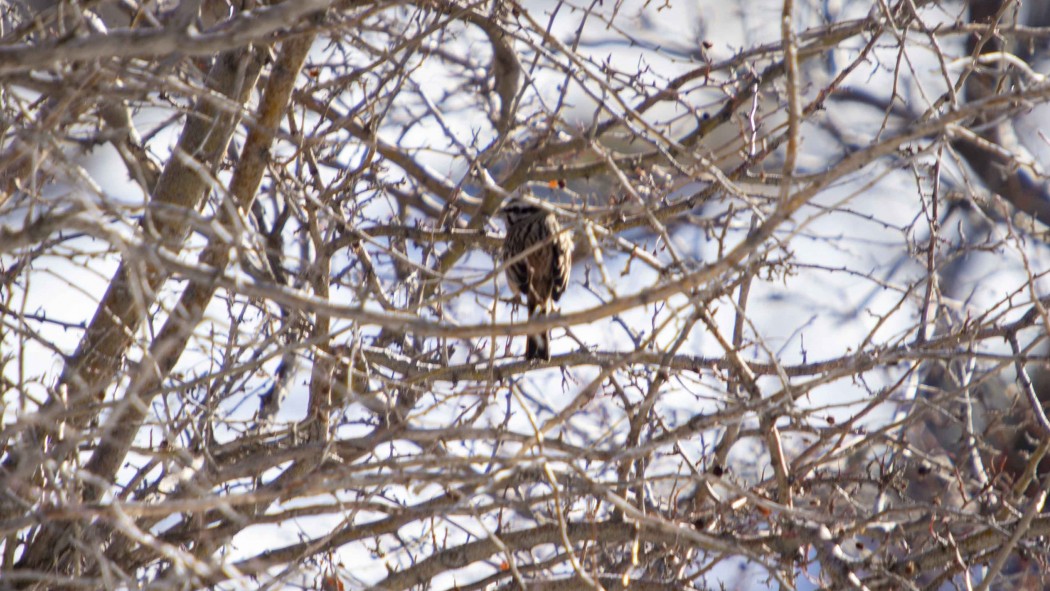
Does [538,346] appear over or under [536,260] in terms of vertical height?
under

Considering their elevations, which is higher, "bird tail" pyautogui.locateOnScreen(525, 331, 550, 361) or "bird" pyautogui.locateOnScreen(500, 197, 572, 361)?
"bird" pyautogui.locateOnScreen(500, 197, 572, 361)

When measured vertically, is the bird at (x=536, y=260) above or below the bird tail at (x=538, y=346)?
above

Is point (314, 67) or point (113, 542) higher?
point (314, 67)

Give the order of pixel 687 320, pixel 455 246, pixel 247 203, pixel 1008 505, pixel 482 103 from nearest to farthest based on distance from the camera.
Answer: pixel 687 320, pixel 1008 505, pixel 247 203, pixel 455 246, pixel 482 103

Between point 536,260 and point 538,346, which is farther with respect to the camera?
point 536,260

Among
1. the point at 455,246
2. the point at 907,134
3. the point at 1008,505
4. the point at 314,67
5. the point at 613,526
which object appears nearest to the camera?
the point at 907,134

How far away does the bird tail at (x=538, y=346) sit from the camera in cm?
495

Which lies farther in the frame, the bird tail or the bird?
the bird

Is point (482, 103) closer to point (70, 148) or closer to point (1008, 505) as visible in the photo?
point (70, 148)

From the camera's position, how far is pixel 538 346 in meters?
5.05

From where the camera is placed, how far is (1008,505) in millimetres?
3875

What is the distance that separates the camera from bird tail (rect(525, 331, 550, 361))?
16.2 ft

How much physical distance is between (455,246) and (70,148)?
1.92 meters

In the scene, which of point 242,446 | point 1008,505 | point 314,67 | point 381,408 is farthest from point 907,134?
point 314,67
